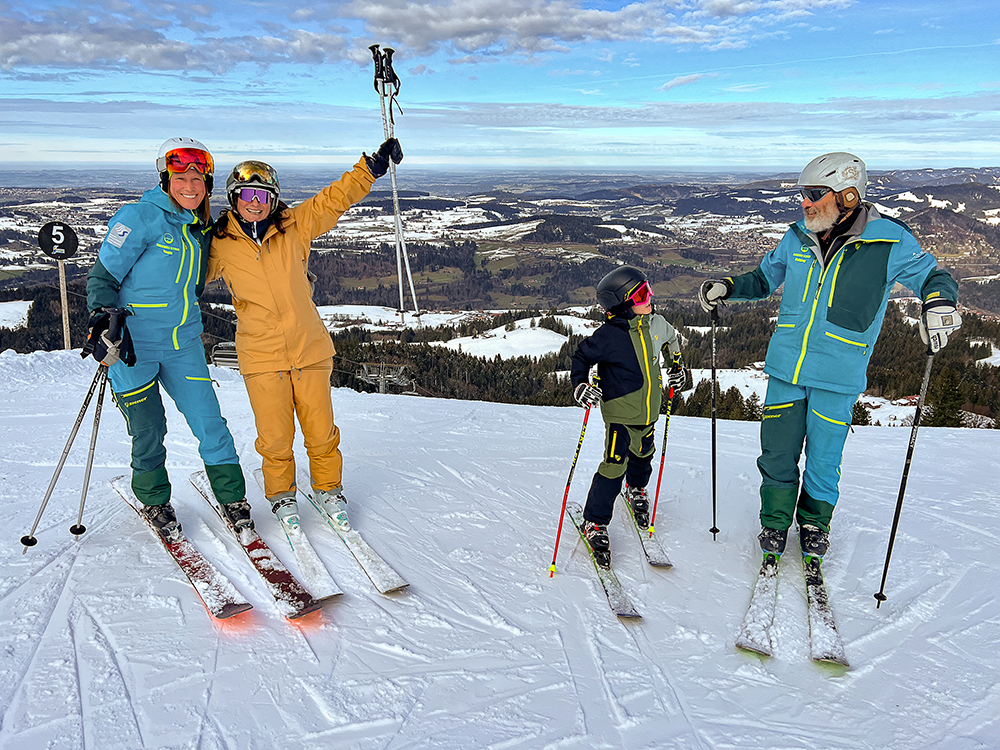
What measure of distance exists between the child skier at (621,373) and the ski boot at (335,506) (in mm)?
1675

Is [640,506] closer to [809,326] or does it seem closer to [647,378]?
[647,378]

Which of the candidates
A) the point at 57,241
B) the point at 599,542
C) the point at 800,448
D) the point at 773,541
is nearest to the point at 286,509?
the point at 599,542

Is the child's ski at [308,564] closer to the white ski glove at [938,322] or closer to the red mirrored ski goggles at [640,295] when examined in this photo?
the red mirrored ski goggles at [640,295]

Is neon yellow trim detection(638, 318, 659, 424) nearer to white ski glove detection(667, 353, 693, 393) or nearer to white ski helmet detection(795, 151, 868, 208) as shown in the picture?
white ski glove detection(667, 353, 693, 393)

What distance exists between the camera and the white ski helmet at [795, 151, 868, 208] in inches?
135

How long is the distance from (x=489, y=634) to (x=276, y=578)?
49.9 inches

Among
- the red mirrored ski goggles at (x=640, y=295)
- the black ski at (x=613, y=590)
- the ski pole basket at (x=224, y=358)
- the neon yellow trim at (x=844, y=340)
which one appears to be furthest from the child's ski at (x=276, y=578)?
the ski pole basket at (x=224, y=358)

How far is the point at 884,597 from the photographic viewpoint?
356 centimetres

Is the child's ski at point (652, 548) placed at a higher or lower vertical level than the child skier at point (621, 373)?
lower

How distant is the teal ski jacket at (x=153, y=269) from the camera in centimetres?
333

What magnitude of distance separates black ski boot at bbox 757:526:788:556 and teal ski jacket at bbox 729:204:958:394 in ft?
3.25

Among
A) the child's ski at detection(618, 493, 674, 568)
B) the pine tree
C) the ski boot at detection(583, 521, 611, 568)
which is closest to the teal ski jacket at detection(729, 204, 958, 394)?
the child's ski at detection(618, 493, 674, 568)

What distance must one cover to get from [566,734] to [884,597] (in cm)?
228

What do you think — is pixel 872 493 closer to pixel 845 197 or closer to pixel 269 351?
pixel 845 197
